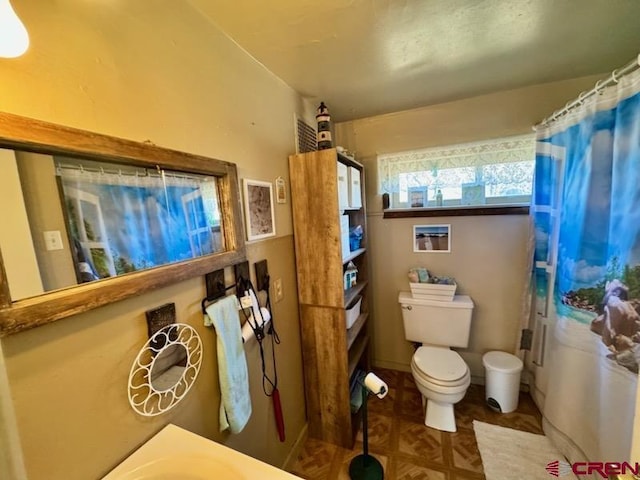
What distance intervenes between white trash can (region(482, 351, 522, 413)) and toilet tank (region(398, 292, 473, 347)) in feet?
0.73

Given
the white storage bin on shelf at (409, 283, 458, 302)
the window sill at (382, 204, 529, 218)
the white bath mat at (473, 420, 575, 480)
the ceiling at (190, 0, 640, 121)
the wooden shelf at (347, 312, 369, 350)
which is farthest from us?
the white storage bin on shelf at (409, 283, 458, 302)

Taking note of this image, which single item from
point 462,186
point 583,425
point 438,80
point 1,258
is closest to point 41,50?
point 1,258

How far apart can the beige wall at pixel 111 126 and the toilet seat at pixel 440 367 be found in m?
1.17

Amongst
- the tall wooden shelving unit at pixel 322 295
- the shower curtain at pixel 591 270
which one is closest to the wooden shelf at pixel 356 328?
the tall wooden shelving unit at pixel 322 295

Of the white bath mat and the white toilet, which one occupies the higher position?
the white toilet

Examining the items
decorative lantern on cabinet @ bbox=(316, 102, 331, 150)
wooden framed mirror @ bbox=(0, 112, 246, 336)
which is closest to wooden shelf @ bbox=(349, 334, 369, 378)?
wooden framed mirror @ bbox=(0, 112, 246, 336)

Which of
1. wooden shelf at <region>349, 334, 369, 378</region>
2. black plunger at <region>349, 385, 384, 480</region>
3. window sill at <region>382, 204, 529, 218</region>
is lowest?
black plunger at <region>349, 385, 384, 480</region>

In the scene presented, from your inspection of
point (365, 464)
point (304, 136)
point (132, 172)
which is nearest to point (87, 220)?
point (132, 172)

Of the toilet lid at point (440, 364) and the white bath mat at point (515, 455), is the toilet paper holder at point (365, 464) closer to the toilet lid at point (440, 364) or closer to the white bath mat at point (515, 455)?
the toilet lid at point (440, 364)

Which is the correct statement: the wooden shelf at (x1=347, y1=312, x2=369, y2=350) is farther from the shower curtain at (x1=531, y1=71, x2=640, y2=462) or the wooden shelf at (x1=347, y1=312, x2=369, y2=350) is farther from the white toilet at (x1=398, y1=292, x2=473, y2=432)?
the shower curtain at (x1=531, y1=71, x2=640, y2=462)

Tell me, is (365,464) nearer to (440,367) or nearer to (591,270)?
(440,367)

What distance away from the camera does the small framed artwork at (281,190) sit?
1.45 m

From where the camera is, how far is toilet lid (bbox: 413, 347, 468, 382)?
1.66 meters

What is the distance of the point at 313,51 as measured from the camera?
122 centimetres
